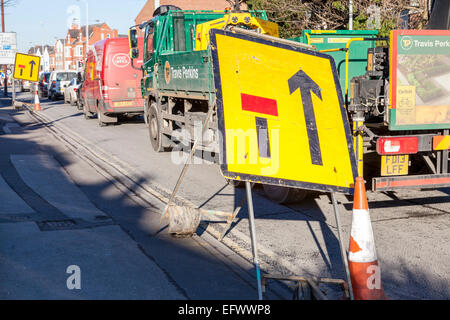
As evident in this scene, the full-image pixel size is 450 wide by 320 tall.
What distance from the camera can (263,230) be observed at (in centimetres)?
644

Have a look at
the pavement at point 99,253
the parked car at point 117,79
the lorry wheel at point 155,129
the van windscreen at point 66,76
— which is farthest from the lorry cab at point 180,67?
the van windscreen at point 66,76

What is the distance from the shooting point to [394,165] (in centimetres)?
641

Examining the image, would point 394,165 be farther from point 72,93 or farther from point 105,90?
point 72,93

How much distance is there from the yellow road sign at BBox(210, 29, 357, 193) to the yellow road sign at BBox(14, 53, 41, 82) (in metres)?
21.8

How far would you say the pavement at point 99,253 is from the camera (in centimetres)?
448

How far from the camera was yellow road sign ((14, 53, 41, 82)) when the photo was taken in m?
24.6

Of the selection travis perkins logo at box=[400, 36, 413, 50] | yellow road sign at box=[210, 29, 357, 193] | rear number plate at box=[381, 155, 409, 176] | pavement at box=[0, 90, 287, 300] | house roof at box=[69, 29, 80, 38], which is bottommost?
pavement at box=[0, 90, 287, 300]

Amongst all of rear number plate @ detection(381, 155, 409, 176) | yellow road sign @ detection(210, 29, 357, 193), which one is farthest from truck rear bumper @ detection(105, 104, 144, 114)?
yellow road sign @ detection(210, 29, 357, 193)

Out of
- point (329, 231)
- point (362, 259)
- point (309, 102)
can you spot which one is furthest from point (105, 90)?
point (362, 259)

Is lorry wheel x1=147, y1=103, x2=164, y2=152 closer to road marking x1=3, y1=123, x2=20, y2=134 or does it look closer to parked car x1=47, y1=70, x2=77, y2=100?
road marking x1=3, y1=123, x2=20, y2=134

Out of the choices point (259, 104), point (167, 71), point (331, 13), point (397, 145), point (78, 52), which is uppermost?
point (78, 52)

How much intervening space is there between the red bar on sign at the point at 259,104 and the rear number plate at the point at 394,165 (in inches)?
83.6

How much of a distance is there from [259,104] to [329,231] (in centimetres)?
227
